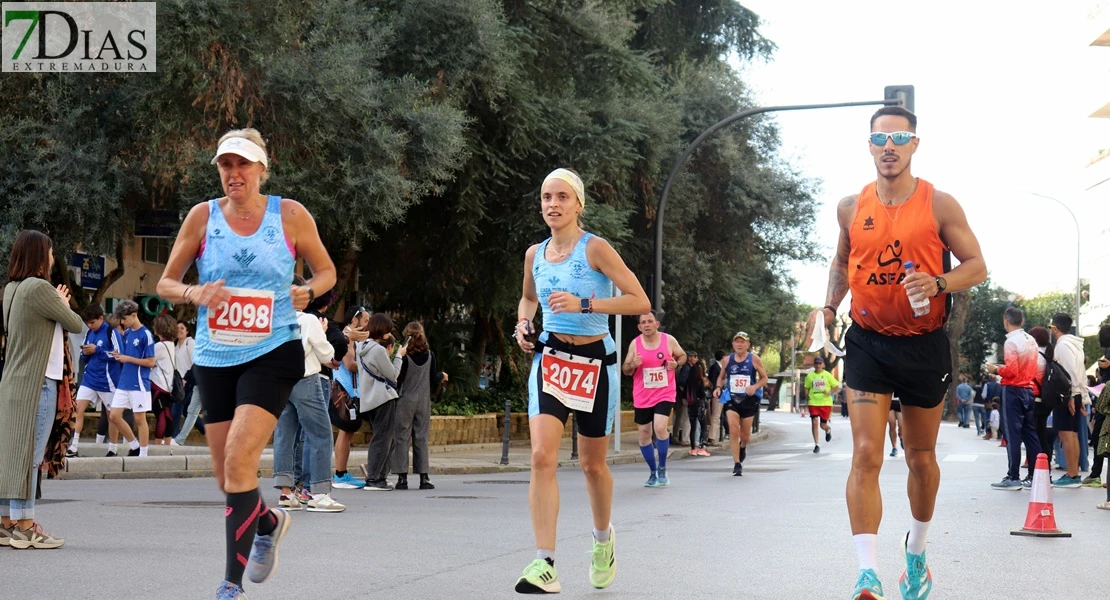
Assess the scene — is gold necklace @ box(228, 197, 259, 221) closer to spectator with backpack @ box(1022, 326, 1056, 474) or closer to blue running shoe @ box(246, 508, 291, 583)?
blue running shoe @ box(246, 508, 291, 583)

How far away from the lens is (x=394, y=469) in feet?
47.0

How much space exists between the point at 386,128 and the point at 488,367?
1213 centimetres

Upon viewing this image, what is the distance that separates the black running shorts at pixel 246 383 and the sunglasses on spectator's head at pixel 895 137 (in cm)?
274

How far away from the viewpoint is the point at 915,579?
241 inches

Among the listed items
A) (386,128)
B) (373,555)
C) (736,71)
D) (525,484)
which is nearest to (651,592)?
(373,555)

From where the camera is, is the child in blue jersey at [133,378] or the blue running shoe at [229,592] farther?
the child in blue jersey at [133,378]

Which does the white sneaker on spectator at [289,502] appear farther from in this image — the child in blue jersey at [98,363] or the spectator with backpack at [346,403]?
the child in blue jersey at [98,363]

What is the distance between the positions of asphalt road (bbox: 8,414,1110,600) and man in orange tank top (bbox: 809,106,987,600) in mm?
896

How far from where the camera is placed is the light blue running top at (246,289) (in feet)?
18.6

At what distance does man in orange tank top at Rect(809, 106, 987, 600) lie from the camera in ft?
19.2

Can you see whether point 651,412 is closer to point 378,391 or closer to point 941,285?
point 378,391

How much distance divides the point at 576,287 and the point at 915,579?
2.06m

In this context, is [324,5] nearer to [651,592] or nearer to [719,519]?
[719,519]

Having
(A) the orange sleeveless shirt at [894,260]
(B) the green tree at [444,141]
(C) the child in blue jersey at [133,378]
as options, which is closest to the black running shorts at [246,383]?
(A) the orange sleeveless shirt at [894,260]
